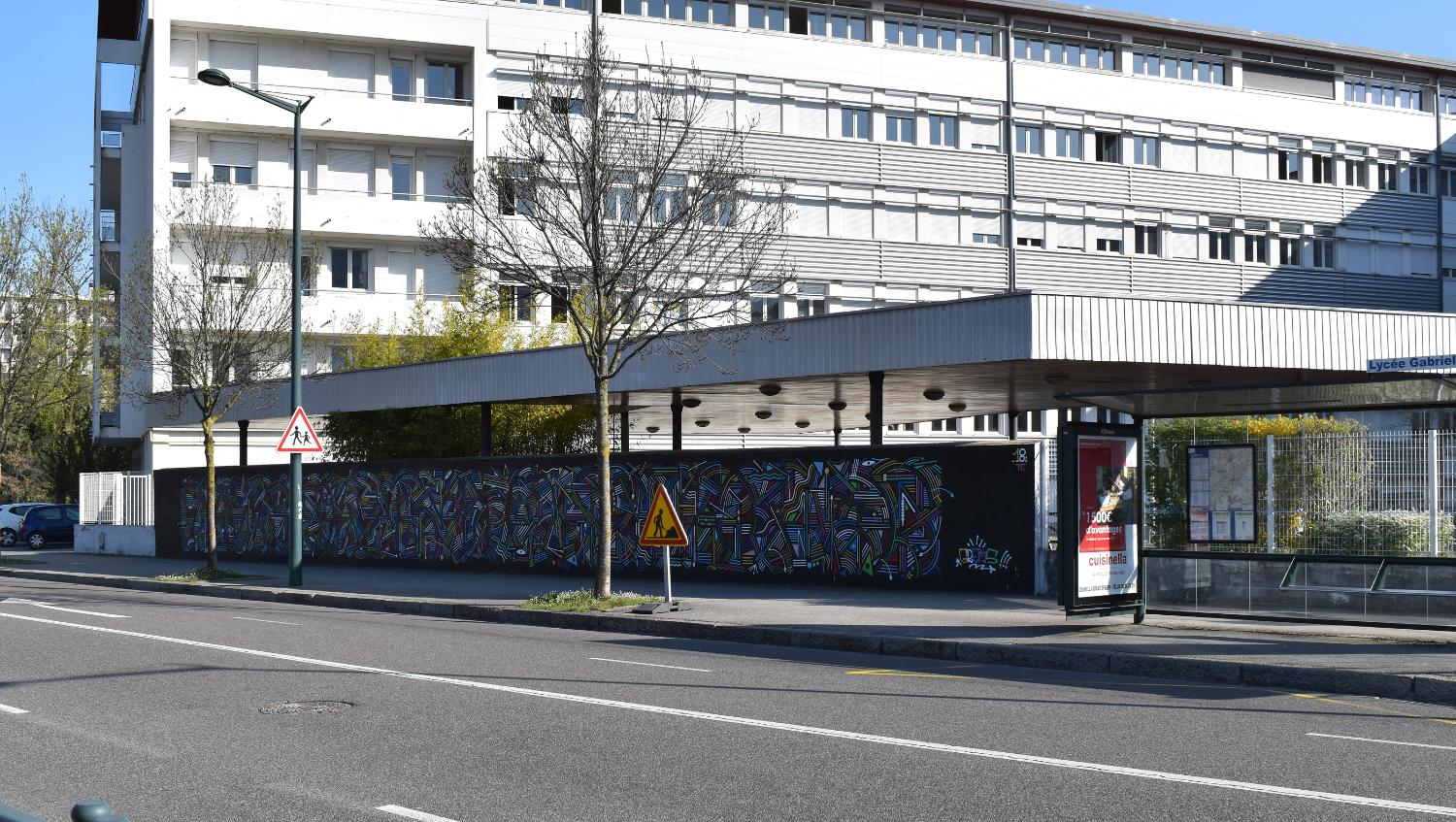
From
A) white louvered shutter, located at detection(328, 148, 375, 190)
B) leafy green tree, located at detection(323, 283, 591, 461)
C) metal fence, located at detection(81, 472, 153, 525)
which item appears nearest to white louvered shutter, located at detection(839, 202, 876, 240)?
white louvered shutter, located at detection(328, 148, 375, 190)

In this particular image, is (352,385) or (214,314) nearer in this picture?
(214,314)

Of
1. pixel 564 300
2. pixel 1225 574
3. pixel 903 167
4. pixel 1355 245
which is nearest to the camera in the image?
Result: pixel 1225 574

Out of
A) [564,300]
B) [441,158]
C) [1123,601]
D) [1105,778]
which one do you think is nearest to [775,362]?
[564,300]

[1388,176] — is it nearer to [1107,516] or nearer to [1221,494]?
[1221,494]

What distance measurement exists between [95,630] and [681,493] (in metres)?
10.4

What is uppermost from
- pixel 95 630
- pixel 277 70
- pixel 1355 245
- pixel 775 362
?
pixel 277 70

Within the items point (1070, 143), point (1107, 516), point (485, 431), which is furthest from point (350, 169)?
point (1107, 516)

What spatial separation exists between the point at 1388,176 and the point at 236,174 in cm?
4451

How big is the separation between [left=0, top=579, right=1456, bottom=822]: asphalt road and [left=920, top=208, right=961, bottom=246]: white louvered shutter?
39793mm

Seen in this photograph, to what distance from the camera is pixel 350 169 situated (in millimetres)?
49281

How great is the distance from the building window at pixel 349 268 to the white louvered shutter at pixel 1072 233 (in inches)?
981

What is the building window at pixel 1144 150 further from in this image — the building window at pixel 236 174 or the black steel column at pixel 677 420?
the building window at pixel 236 174

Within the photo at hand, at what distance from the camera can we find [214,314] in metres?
27.7

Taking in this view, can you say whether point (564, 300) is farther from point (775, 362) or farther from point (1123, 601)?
point (1123, 601)
